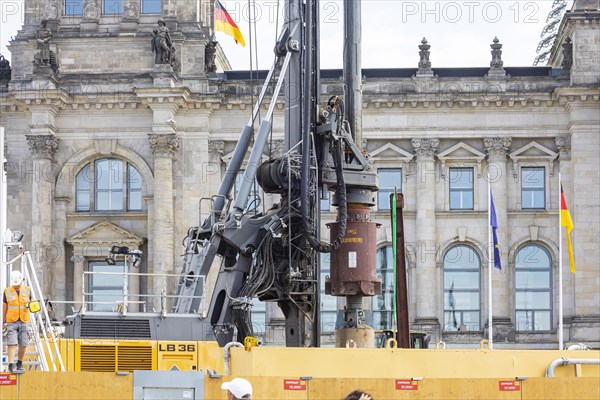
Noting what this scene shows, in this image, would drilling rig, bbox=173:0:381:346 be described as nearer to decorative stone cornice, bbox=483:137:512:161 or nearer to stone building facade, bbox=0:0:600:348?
stone building facade, bbox=0:0:600:348

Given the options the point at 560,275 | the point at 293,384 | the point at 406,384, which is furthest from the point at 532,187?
the point at 293,384

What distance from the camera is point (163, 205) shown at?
55.6 metres

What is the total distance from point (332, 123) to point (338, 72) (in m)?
29.3

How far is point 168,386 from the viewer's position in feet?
70.5

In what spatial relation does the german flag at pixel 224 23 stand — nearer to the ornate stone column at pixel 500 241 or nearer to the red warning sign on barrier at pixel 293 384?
the ornate stone column at pixel 500 241

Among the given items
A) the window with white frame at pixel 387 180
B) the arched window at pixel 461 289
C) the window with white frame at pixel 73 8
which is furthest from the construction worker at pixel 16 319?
the window with white frame at pixel 73 8

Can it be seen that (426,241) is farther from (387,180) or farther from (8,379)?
(8,379)

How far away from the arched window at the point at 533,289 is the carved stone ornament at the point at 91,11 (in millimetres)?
19663

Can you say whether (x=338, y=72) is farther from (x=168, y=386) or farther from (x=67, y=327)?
(x=168, y=386)

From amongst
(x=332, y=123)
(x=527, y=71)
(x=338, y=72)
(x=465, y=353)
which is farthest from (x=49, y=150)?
(x=465, y=353)

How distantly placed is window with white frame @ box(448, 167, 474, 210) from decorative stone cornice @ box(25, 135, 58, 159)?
16.0 meters

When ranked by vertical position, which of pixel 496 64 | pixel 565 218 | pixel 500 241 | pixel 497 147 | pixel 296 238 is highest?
pixel 496 64

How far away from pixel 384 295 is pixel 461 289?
3.06 meters

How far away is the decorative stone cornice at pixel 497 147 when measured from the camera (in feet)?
184
